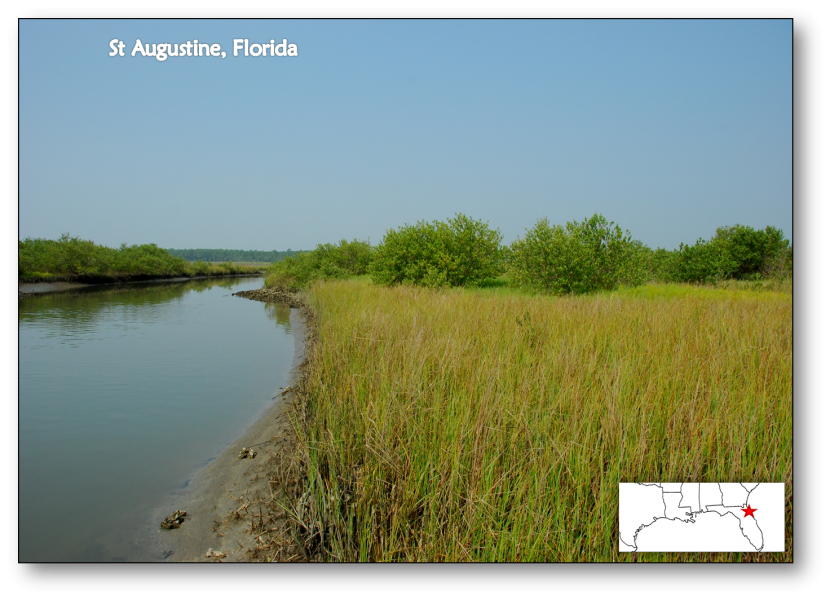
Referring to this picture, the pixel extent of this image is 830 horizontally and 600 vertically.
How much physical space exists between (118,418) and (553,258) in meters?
13.2

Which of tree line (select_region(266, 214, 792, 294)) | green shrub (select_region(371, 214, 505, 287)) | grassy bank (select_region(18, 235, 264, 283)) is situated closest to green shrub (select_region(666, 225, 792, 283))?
tree line (select_region(266, 214, 792, 294))

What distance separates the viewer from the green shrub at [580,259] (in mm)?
15398

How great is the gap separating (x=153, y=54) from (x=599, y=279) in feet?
52.8

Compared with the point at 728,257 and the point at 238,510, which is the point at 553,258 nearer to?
the point at 728,257

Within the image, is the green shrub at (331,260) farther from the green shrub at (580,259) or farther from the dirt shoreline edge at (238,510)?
the dirt shoreline edge at (238,510)

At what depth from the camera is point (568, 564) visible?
1378mm

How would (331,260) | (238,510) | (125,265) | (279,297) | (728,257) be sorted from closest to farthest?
Answer: (238,510)
(728,257)
(279,297)
(331,260)
(125,265)

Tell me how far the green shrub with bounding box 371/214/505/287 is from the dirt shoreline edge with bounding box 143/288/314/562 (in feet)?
45.9

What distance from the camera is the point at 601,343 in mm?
4812

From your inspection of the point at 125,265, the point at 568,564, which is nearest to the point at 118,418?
the point at 568,564

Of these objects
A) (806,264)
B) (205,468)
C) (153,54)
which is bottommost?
(205,468)

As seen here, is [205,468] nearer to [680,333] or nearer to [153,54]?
[153,54]

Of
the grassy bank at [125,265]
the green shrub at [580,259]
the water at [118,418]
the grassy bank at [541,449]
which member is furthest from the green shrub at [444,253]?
the grassy bank at [541,449]

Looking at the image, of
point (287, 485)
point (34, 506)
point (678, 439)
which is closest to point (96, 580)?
point (287, 485)
